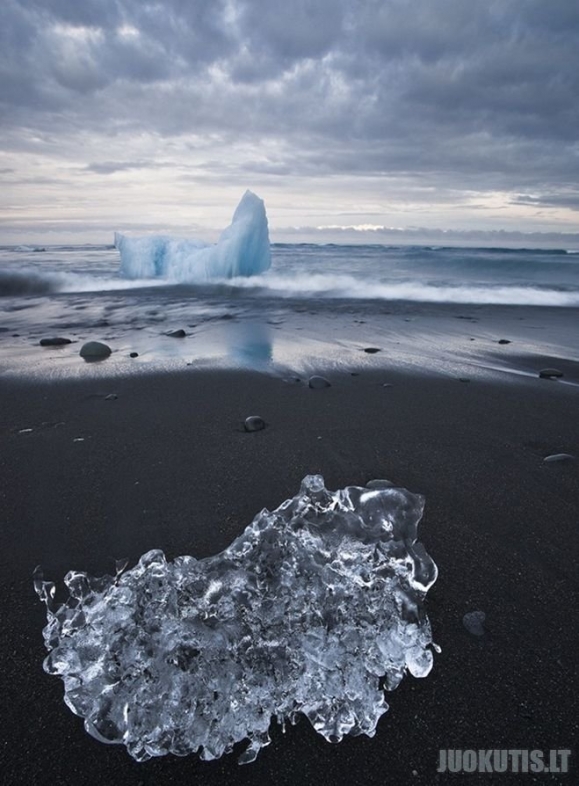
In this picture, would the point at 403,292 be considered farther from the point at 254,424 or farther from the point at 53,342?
the point at 254,424

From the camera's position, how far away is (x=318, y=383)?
4367 mm

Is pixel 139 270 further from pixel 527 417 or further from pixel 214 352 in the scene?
pixel 527 417

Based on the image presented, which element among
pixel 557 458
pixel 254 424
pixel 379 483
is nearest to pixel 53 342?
pixel 254 424

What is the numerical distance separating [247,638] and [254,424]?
2034 mm

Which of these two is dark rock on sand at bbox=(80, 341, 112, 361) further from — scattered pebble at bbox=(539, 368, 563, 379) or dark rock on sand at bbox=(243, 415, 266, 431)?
scattered pebble at bbox=(539, 368, 563, 379)

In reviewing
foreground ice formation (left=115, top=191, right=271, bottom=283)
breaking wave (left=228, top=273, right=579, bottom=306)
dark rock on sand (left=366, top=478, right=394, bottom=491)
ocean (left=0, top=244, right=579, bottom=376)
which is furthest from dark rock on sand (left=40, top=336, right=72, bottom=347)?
foreground ice formation (left=115, top=191, right=271, bottom=283)

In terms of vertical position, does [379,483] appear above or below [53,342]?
above

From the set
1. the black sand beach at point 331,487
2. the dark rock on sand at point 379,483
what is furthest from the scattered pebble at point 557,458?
the dark rock on sand at point 379,483

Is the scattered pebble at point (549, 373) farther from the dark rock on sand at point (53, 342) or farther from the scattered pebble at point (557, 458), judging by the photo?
the dark rock on sand at point (53, 342)

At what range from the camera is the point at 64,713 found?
1309mm

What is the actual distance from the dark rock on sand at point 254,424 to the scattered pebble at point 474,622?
1.95m

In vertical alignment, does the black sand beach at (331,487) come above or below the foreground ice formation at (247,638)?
below

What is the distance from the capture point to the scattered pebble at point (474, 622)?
5.21 ft

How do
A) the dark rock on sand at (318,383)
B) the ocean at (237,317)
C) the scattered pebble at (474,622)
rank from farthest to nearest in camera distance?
the ocean at (237,317) → the dark rock on sand at (318,383) → the scattered pebble at (474,622)
